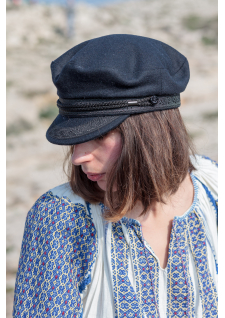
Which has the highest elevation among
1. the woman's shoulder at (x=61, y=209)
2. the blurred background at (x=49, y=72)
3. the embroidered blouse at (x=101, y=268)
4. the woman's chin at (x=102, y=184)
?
the blurred background at (x=49, y=72)

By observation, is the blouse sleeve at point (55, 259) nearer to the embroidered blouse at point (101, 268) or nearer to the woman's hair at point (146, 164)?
the embroidered blouse at point (101, 268)

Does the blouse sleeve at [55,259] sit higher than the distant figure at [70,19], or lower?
lower

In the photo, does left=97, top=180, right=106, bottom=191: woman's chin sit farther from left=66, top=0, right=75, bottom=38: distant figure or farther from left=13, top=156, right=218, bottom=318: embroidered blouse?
left=66, top=0, right=75, bottom=38: distant figure

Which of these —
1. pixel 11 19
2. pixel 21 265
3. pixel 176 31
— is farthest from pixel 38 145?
pixel 176 31

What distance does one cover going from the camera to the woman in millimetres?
966

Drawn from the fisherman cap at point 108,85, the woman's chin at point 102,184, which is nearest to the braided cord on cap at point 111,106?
the fisherman cap at point 108,85

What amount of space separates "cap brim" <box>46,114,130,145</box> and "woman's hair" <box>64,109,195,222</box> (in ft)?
0.16

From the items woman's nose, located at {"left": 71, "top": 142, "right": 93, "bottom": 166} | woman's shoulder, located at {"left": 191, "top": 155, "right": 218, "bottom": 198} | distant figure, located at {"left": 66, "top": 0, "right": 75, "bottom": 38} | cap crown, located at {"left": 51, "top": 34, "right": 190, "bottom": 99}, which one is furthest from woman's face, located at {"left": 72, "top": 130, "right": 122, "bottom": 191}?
A: distant figure, located at {"left": 66, "top": 0, "right": 75, "bottom": 38}

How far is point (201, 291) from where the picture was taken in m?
1.24

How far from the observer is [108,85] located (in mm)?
937

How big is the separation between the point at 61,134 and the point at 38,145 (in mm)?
4832

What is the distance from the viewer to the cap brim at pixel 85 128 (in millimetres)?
966

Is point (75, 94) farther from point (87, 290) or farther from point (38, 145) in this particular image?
point (38, 145)

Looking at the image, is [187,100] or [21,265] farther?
[187,100]
